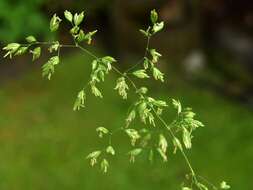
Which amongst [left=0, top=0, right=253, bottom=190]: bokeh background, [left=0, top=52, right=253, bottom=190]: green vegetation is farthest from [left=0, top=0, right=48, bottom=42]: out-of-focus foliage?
[left=0, top=52, right=253, bottom=190]: green vegetation

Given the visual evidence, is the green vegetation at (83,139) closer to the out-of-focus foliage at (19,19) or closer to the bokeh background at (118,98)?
the bokeh background at (118,98)

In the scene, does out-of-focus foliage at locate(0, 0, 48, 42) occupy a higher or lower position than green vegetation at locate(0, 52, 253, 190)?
higher

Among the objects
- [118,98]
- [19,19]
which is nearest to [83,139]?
[118,98]

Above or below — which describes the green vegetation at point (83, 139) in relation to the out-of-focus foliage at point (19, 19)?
below

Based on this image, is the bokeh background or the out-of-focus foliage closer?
the bokeh background

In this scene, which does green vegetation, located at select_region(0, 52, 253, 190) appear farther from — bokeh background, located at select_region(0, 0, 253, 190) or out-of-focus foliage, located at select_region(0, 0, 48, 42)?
out-of-focus foliage, located at select_region(0, 0, 48, 42)

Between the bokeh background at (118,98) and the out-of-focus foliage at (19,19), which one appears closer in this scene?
the bokeh background at (118,98)

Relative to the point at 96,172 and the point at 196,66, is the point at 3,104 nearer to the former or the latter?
the point at 96,172

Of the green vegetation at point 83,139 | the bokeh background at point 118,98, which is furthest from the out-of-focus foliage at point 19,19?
the green vegetation at point 83,139
